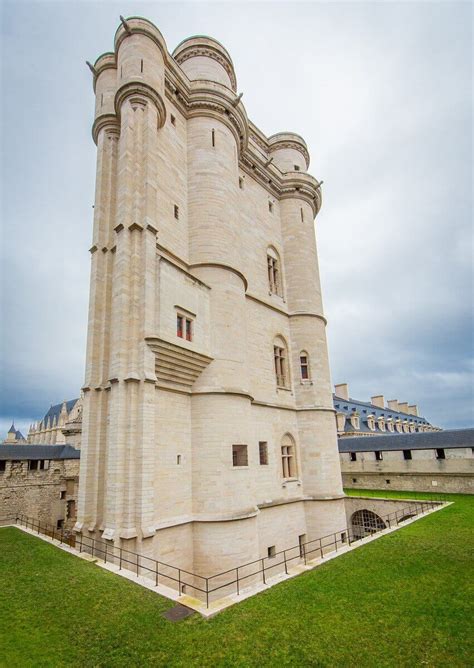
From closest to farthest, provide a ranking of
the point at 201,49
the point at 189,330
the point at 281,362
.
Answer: the point at 189,330 → the point at 201,49 → the point at 281,362

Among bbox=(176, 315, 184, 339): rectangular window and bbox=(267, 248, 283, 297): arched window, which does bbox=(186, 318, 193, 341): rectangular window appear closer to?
bbox=(176, 315, 184, 339): rectangular window

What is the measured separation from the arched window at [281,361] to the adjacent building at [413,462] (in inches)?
630

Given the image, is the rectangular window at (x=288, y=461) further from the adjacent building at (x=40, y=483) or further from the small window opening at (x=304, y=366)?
the adjacent building at (x=40, y=483)

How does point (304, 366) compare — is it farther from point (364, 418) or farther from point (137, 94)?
point (364, 418)

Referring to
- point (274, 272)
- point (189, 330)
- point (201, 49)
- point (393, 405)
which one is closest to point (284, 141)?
point (201, 49)

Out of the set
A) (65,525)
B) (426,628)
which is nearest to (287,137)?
(426,628)

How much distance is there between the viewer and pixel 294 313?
23.7m

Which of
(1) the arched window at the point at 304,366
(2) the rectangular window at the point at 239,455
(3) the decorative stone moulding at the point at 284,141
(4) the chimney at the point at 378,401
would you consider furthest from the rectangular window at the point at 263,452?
(4) the chimney at the point at 378,401

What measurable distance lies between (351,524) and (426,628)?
23.3 meters

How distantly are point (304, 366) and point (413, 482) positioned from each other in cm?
1597

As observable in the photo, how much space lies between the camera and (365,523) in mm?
28016

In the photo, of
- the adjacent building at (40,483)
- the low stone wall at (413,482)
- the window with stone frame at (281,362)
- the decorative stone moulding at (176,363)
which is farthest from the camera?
the low stone wall at (413,482)

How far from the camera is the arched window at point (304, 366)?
22859mm

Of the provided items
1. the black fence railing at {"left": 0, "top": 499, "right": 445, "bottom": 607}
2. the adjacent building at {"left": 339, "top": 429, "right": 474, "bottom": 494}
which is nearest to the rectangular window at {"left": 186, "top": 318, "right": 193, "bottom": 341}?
the black fence railing at {"left": 0, "top": 499, "right": 445, "bottom": 607}
